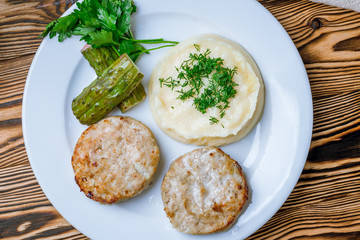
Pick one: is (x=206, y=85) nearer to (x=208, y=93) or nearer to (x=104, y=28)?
(x=208, y=93)

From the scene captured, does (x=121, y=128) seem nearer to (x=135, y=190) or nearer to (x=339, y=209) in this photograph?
(x=135, y=190)

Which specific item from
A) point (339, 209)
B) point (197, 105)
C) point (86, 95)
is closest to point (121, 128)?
point (86, 95)

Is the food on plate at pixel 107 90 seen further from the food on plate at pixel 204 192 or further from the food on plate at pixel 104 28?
the food on plate at pixel 204 192

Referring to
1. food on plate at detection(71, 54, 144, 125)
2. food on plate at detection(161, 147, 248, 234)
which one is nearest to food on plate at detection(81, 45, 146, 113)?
food on plate at detection(71, 54, 144, 125)

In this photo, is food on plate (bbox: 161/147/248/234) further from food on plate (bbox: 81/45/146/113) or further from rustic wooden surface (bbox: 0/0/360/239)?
food on plate (bbox: 81/45/146/113)

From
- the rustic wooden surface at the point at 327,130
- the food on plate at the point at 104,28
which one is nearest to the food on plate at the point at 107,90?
the food on plate at the point at 104,28

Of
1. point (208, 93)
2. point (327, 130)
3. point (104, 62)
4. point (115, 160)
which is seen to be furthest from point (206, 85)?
point (327, 130)
